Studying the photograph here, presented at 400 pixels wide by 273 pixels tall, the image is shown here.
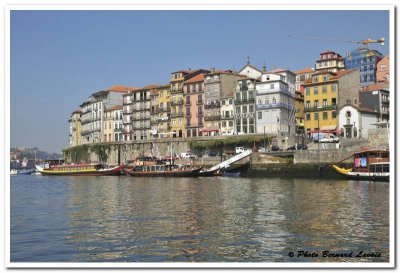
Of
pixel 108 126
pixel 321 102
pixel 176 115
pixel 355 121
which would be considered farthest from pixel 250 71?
pixel 108 126

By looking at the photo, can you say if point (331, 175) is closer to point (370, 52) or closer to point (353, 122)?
point (353, 122)

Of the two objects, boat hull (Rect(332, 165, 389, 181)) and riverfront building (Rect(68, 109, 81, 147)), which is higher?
riverfront building (Rect(68, 109, 81, 147))

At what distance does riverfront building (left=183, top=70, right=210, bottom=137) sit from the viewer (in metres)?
83.8

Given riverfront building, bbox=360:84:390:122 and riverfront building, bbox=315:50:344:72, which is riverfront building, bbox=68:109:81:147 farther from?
riverfront building, bbox=360:84:390:122

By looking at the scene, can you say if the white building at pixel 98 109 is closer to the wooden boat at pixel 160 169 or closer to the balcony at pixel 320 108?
the wooden boat at pixel 160 169

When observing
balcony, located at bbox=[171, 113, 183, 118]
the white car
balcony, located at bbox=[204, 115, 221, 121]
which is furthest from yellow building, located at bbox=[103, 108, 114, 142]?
the white car

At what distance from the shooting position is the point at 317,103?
72000 mm

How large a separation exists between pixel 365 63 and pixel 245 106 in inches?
1173

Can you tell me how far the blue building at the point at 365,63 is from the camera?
9219cm

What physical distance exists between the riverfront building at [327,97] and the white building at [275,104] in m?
2.55

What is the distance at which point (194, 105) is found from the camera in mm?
85062

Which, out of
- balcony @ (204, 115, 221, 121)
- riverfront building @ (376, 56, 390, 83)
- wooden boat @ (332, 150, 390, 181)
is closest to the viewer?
wooden boat @ (332, 150, 390, 181)

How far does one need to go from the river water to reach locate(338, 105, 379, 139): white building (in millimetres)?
37586

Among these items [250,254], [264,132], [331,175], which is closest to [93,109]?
[264,132]
